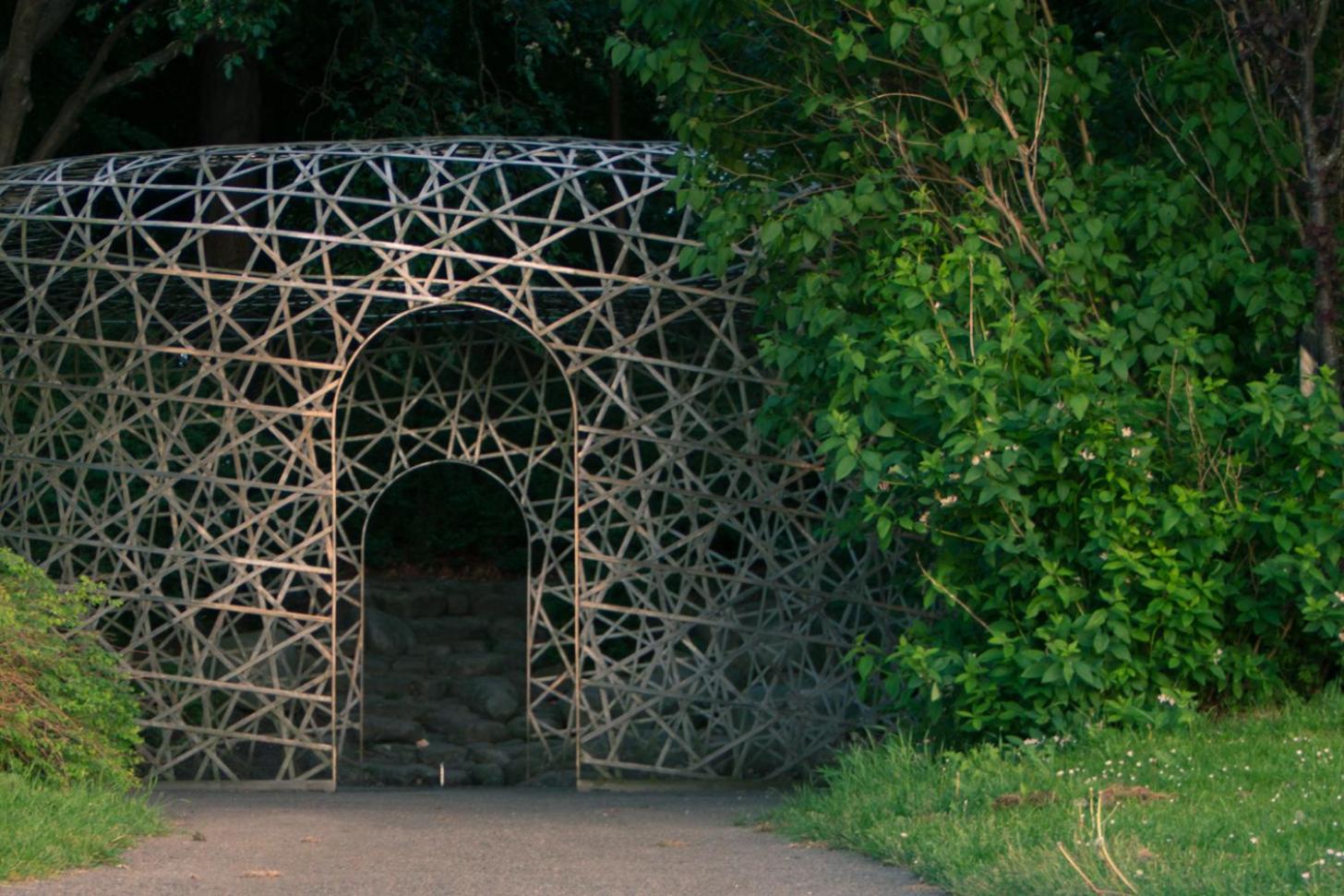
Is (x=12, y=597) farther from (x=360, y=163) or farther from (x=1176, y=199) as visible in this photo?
(x=1176, y=199)

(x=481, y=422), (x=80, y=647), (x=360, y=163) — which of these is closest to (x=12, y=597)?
(x=80, y=647)

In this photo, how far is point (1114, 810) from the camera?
5855mm

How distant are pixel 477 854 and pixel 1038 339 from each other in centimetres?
336

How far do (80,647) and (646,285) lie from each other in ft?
12.4

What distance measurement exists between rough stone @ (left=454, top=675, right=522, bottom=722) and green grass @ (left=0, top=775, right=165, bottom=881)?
→ 787cm

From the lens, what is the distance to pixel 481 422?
11.8m

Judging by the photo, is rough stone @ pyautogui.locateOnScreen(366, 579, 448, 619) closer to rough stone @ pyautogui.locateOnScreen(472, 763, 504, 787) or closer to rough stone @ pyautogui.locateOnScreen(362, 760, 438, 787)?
rough stone @ pyautogui.locateOnScreen(362, 760, 438, 787)

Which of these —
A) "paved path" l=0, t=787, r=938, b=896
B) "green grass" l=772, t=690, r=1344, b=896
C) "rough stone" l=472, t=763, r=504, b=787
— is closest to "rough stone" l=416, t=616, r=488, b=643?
"rough stone" l=472, t=763, r=504, b=787

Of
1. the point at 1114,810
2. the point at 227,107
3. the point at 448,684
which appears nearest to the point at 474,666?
the point at 448,684

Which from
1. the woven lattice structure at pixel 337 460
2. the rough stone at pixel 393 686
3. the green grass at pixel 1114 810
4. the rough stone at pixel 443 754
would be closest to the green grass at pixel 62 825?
the woven lattice structure at pixel 337 460

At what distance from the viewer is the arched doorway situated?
38.5ft

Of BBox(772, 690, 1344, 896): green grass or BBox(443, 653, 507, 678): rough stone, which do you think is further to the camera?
BBox(443, 653, 507, 678): rough stone

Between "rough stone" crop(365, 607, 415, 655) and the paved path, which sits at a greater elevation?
"rough stone" crop(365, 607, 415, 655)

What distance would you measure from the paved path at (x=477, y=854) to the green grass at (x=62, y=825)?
10 centimetres
